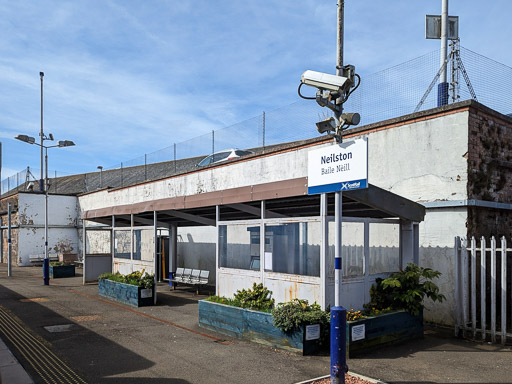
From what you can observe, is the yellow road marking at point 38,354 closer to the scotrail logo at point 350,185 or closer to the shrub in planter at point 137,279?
the shrub in planter at point 137,279

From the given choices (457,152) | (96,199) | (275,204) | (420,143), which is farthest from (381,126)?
(96,199)

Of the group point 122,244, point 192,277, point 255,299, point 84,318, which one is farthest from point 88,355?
point 122,244

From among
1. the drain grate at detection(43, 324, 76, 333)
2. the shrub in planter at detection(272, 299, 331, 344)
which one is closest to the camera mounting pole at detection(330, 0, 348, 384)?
the shrub in planter at detection(272, 299, 331, 344)

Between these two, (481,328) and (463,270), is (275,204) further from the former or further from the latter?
(481,328)

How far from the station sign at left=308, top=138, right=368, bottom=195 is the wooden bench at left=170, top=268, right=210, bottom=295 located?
10566 mm

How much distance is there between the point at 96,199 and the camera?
31.2 metres

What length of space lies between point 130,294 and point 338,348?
9315 mm

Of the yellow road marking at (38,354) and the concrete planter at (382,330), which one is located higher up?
the concrete planter at (382,330)

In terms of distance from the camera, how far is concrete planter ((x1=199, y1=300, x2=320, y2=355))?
777 cm

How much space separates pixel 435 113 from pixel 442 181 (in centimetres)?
167

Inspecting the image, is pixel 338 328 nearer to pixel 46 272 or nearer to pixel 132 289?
pixel 132 289

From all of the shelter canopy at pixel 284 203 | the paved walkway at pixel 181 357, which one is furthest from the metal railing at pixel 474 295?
the shelter canopy at pixel 284 203

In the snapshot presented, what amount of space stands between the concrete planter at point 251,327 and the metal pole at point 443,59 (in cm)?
762

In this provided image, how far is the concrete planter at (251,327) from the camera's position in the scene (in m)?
7.77
